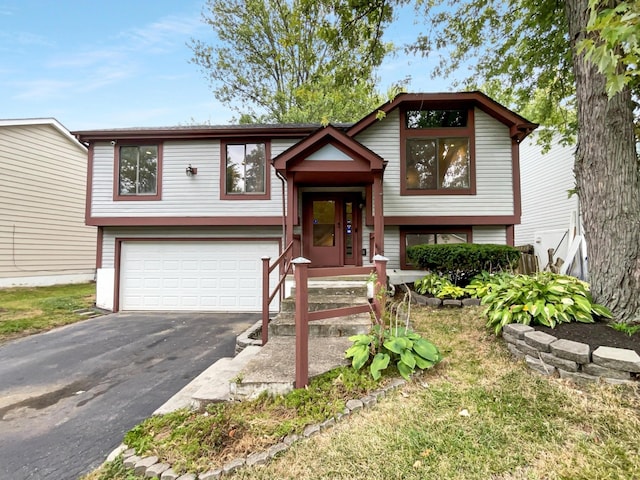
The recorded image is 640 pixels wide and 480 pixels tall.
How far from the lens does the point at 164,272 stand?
27.9 feet

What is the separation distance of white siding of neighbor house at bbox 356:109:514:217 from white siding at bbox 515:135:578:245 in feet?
10.7

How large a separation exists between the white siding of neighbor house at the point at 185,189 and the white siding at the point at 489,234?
18.0ft

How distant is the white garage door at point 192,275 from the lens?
8398 millimetres

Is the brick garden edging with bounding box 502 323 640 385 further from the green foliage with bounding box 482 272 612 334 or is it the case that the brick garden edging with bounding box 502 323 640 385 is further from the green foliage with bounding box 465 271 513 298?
the green foliage with bounding box 465 271 513 298

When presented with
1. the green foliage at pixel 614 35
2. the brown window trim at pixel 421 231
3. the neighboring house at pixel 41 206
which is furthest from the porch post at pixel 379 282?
the neighboring house at pixel 41 206

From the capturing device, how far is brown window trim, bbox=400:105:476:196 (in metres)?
7.83

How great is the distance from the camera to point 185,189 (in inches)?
329

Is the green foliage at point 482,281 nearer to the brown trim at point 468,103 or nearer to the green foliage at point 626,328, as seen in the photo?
the green foliage at point 626,328

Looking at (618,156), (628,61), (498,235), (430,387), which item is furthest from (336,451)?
(498,235)

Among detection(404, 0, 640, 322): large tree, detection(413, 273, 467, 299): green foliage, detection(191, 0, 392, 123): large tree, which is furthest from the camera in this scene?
detection(191, 0, 392, 123): large tree

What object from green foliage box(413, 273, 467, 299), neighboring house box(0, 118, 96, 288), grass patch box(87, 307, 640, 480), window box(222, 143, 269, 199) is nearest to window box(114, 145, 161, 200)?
window box(222, 143, 269, 199)

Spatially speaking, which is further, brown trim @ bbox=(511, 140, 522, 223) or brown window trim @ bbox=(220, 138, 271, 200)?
brown window trim @ bbox=(220, 138, 271, 200)

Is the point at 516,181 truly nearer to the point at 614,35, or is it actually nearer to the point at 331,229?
the point at 331,229

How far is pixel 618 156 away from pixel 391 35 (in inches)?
199
